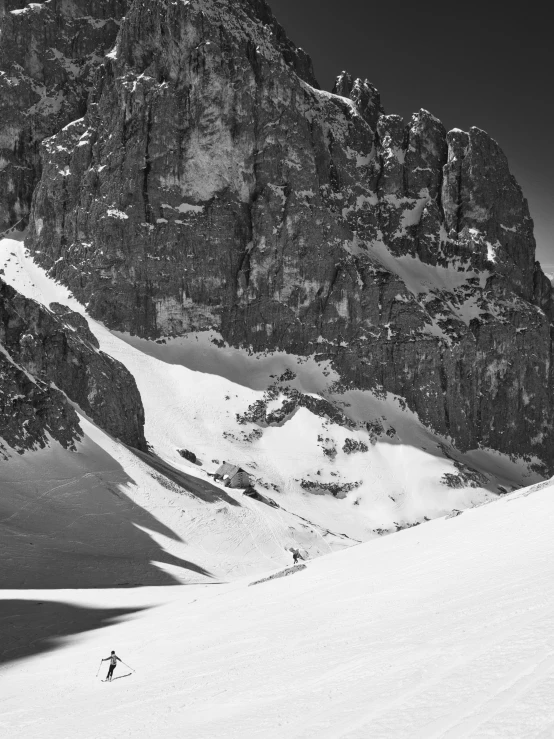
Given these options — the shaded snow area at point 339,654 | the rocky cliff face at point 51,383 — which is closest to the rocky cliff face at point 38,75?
the rocky cliff face at point 51,383

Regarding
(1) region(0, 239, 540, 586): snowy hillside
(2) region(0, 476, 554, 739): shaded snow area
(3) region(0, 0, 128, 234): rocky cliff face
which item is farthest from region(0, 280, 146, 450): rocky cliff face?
(3) region(0, 0, 128, 234): rocky cliff face

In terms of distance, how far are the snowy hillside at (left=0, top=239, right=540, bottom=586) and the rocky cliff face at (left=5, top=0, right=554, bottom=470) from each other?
620 centimetres

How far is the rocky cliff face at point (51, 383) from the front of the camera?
52.4 meters

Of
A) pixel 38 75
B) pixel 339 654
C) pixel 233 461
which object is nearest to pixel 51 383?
pixel 233 461

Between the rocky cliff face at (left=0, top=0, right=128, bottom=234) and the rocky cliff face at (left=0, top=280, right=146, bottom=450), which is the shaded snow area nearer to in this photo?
the rocky cliff face at (left=0, top=280, right=146, bottom=450)

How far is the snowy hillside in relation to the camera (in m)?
45.5

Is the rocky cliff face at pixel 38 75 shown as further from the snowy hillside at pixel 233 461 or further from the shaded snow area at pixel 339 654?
the shaded snow area at pixel 339 654

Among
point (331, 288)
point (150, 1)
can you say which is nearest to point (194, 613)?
point (331, 288)

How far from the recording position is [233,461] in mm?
90562

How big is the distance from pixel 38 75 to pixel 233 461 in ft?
368

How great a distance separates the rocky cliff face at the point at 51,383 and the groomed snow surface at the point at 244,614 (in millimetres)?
2739

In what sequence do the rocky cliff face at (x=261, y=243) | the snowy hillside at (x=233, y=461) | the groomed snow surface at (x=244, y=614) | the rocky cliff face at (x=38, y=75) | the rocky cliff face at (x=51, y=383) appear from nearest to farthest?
1. the groomed snow surface at (x=244, y=614)
2. the snowy hillside at (x=233, y=461)
3. the rocky cliff face at (x=51, y=383)
4. the rocky cliff face at (x=261, y=243)
5. the rocky cliff face at (x=38, y=75)

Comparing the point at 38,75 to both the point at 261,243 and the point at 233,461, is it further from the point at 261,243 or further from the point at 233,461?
the point at 233,461

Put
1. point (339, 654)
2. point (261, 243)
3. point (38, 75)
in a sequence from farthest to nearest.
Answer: point (38, 75)
point (261, 243)
point (339, 654)
